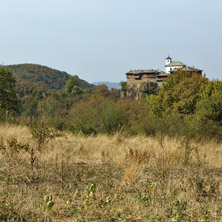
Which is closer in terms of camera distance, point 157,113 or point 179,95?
point 179,95

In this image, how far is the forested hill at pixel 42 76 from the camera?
5295 inches

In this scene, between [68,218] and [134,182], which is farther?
[134,182]

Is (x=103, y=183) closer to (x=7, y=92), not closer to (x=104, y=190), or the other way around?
(x=104, y=190)

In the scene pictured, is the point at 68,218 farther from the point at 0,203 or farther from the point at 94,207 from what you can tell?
the point at 0,203

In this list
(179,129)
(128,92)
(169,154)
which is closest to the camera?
(169,154)

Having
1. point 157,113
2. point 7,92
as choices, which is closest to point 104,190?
point 7,92

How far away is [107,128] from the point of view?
48.0 ft

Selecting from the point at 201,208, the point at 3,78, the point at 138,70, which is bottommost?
the point at 201,208

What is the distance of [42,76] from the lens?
14250 centimetres

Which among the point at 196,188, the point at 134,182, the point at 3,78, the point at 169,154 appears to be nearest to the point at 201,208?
the point at 196,188

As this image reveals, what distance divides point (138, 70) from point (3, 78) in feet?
236

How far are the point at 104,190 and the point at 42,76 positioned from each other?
142490 mm

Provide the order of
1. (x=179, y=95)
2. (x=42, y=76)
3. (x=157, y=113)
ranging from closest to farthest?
(x=179, y=95), (x=157, y=113), (x=42, y=76)

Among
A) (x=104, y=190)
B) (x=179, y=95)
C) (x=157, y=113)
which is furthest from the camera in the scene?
(x=157, y=113)
